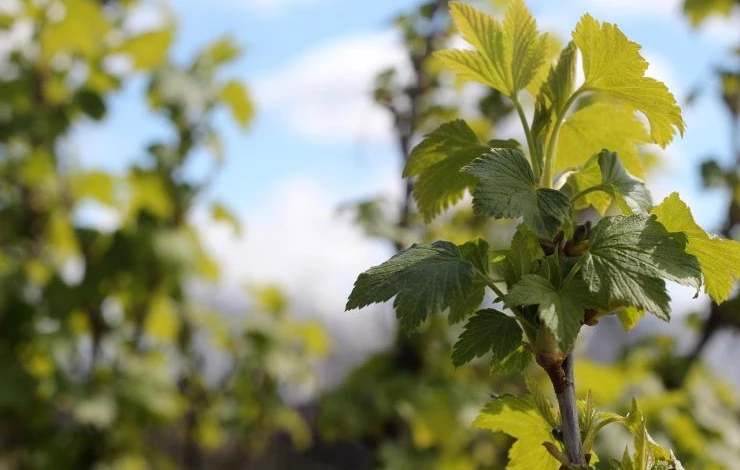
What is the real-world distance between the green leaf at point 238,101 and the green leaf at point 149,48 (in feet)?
0.64

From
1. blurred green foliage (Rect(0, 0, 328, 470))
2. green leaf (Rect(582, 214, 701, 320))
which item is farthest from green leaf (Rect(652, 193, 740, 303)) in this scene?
blurred green foliage (Rect(0, 0, 328, 470))

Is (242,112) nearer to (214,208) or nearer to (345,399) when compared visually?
(214,208)

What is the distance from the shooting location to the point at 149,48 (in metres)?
2.50

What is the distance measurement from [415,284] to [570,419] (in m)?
0.15

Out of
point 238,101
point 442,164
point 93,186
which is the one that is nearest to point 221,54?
point 238,101

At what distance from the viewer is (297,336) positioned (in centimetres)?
302

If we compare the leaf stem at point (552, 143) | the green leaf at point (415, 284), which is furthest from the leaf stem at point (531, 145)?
the green leaf at point (415, 284)

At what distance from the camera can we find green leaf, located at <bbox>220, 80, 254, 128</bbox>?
100 inches

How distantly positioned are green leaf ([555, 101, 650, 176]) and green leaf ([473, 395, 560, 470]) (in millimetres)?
202

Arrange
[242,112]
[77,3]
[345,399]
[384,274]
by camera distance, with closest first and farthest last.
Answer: [384,274], [345,399], [77,3], [242,112]

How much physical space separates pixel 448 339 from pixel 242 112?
0.87 meters

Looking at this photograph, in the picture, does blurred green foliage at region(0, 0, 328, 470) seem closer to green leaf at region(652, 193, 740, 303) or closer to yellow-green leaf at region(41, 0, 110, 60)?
yellow-green leaf at region(41, 0, 110, 60)

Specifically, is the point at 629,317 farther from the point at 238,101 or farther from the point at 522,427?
the point at 238,101

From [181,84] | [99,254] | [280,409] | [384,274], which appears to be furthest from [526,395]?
[280,409]
